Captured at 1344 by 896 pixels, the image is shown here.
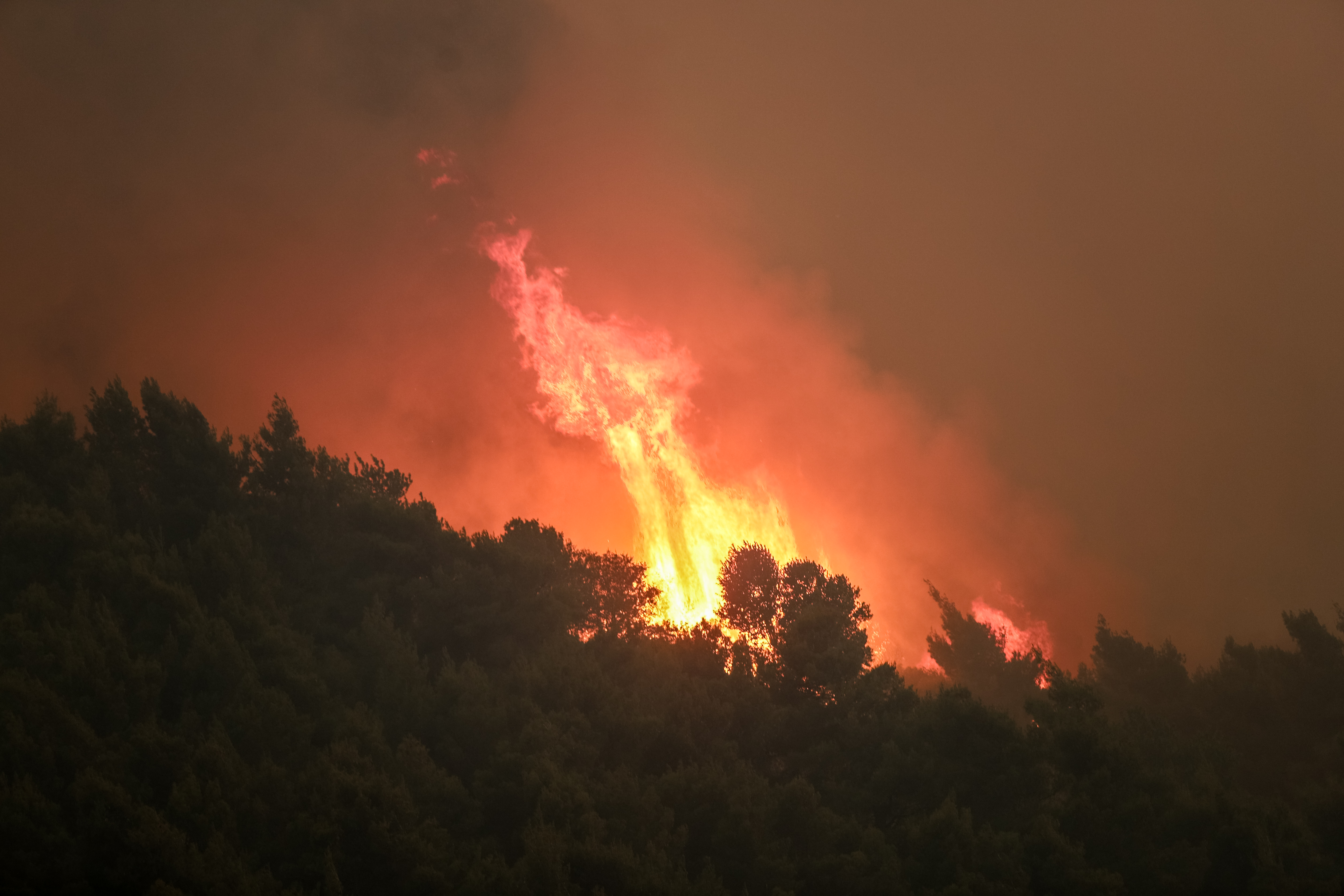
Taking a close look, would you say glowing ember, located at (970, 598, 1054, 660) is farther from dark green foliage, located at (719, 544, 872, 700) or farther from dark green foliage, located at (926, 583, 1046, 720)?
dark green foliage, located at (719, 544, 872, 700)

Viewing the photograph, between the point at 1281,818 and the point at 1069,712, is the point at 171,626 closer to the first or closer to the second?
the point at 1069,712

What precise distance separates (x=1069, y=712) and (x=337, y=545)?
87.8 feet

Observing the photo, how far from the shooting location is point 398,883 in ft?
60.6

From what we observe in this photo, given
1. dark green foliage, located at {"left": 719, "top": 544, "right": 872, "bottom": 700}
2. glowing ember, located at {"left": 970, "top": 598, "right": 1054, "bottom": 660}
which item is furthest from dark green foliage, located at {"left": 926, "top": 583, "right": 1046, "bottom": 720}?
glowing ember, located at {"left": 970, "top": 598, "right": 1054, "bottom": 660}

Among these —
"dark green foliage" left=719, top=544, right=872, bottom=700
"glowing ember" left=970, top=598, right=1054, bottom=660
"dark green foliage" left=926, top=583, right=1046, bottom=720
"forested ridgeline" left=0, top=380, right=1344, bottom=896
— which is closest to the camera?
"forested ridgeline" left=0, top=380, right=1344, bottom=896

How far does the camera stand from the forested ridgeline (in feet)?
61.2

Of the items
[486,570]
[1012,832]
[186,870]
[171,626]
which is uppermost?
[486,570]

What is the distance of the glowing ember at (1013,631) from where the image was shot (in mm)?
83125

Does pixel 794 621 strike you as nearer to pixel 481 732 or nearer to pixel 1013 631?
pixel 481 732

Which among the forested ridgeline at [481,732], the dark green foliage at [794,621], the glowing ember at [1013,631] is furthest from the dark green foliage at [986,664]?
the glowing ember at [1013,631]

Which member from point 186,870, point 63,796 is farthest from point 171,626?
point 186,870

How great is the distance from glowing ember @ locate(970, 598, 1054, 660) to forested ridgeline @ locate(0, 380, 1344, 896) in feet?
157

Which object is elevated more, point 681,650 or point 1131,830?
point 681,650

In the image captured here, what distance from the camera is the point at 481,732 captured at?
80.9 ft
